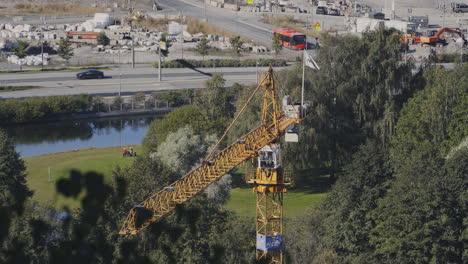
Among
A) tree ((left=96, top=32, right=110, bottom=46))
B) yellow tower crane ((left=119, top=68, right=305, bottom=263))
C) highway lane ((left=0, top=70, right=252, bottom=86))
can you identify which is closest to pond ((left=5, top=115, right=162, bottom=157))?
highway lane ((left=0, top=70, right=252, bottom=86))

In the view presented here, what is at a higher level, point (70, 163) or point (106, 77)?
point (106, 77)

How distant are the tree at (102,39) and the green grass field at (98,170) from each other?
1653 inches

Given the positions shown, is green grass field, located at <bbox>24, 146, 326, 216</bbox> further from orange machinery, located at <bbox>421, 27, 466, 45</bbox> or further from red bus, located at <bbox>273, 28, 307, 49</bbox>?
orange machinery, located at <bbox>421, 27, 466, 45</bbox>

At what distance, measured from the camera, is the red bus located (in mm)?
92125

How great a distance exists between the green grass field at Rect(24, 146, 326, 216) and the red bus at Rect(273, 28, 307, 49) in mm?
38202

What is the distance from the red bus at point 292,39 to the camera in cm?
9212

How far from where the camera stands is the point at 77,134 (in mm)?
63406

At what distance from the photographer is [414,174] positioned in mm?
36094

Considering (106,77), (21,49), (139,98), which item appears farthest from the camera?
(21,49)

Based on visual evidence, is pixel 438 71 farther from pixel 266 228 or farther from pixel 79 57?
pixel 79 57

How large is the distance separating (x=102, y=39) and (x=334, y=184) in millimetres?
56389

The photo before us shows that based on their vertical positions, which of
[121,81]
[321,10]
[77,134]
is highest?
[321,10]

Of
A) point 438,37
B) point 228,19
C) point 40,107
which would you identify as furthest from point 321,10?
point 40,107

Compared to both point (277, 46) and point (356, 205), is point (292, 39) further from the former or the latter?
point (356, 205)
